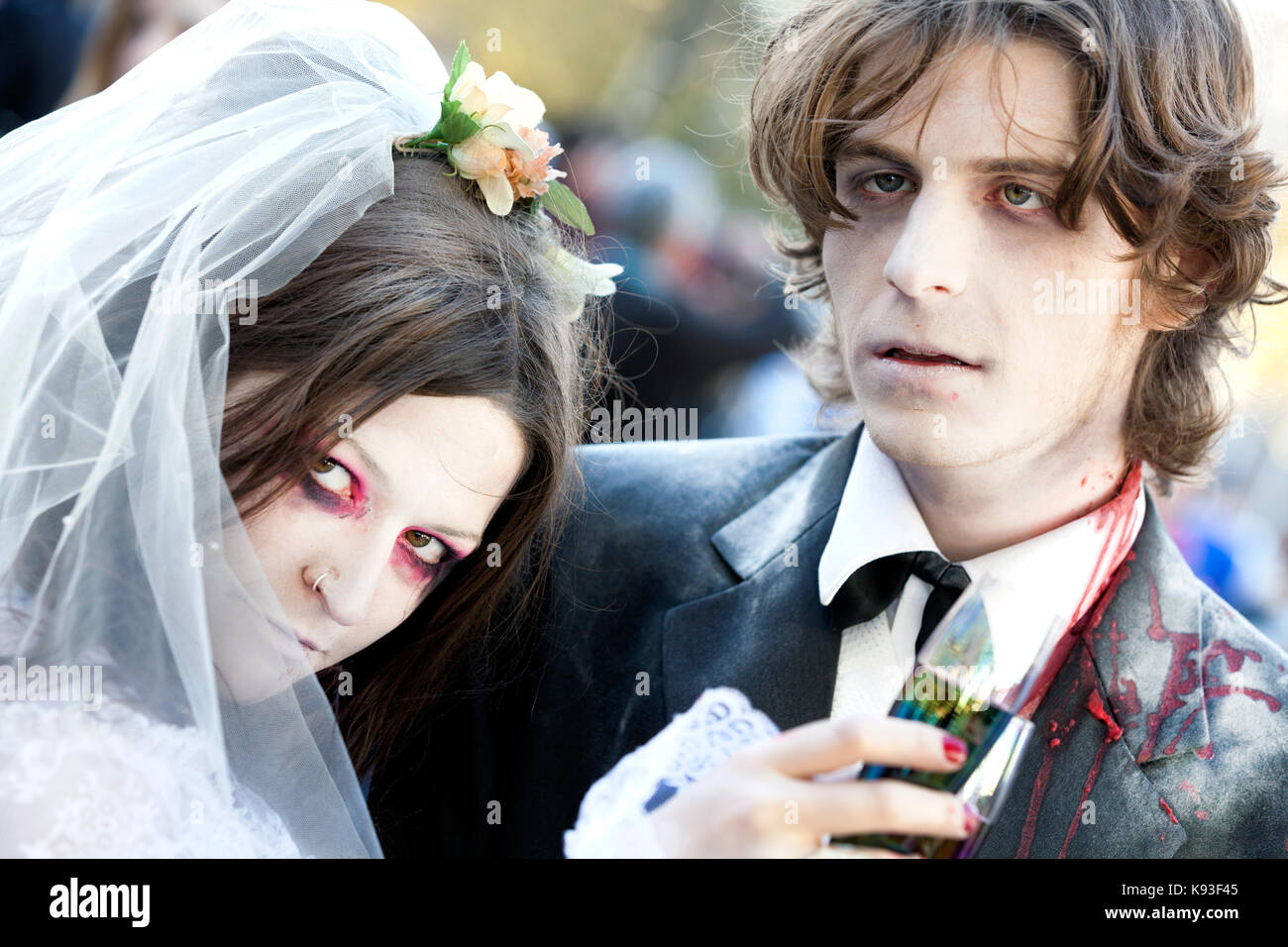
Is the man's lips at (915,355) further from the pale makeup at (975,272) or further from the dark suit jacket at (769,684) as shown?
the dark suit jacket at (769,684)

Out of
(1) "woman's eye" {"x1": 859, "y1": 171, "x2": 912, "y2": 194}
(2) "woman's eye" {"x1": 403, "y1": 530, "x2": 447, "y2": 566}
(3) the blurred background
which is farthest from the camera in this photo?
(3) the blurred background

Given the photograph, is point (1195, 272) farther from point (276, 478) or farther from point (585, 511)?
point (276, 478)

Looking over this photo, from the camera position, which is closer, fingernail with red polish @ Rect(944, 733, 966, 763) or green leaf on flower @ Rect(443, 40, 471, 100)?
fingernail with red polish @ Rect(944, 733, 966, 763)

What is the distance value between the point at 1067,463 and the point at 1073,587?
0.21 meters

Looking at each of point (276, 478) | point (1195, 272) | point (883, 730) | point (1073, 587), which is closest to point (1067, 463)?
point (1073, 587)

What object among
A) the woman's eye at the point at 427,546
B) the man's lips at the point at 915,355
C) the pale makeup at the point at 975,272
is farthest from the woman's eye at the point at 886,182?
the woman's eye at the point at 427,546

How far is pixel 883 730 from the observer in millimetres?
1072

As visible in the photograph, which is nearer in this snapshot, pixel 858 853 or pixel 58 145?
pixel 858 853

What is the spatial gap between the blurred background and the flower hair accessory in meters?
0.80

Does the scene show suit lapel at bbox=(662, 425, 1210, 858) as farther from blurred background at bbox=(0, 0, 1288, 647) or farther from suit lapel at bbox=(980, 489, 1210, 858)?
blurred background at bbox=(0, 0, 1288, 647)

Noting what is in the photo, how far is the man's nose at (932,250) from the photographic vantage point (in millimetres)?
1574

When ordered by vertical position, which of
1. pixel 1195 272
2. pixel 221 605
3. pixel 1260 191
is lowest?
pixel 221 605

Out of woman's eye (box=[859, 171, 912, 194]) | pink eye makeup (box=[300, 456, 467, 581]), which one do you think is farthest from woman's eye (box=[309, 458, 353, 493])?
woman's eye (box=[859, 171, 912, 194])

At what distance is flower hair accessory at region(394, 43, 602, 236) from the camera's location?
1.58m
